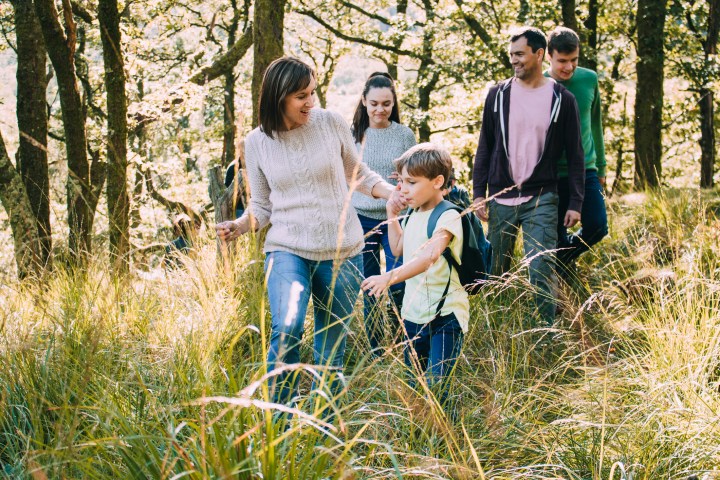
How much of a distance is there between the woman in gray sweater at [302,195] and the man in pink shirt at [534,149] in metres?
1.45

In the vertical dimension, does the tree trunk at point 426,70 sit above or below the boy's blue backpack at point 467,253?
above

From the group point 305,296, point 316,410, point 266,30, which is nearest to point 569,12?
point 266,30

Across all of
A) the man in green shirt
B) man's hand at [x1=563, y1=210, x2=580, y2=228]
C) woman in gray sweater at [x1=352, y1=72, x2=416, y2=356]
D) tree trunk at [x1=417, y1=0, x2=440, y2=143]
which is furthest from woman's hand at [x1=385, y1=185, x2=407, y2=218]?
tree trunk at [x1=417, y1=0, x2=440, y2=143]

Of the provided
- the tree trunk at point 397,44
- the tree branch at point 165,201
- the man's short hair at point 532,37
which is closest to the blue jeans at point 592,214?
the man's short hair at point 532,37

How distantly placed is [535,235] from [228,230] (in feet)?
7.88

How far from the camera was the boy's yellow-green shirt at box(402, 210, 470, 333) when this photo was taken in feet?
11.3

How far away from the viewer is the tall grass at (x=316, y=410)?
2.04m

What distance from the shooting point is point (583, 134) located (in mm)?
5184

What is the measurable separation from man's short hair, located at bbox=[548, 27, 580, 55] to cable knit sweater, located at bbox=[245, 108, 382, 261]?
7.15 ft

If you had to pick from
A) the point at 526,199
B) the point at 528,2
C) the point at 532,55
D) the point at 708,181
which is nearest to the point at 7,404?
the point at 526,199

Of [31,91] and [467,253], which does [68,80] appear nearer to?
[31,91]

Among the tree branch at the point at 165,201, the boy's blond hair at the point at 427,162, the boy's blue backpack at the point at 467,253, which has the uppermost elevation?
the boy's blond hair at the point at 427,162

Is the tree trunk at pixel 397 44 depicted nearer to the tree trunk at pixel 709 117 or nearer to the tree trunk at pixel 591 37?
the tree trunk at pixel 591 37

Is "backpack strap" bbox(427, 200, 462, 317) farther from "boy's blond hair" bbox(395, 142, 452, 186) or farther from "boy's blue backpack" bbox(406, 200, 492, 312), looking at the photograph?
"boy's blond hair" bbox(395, 142, 452, 186)
